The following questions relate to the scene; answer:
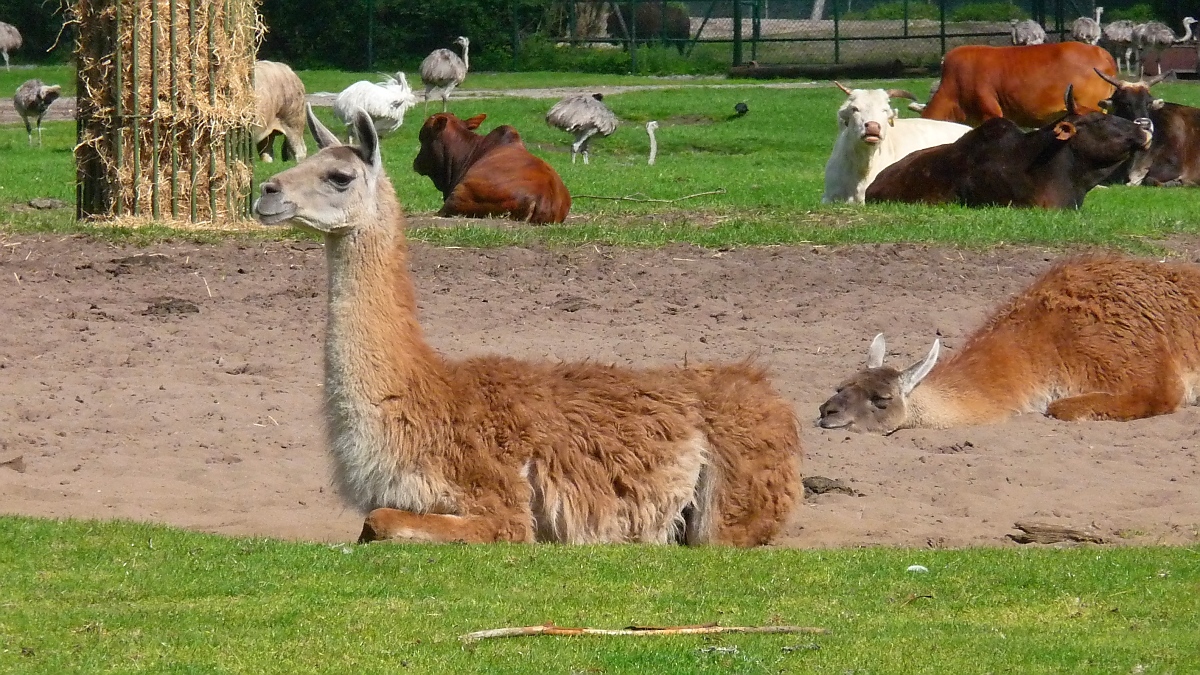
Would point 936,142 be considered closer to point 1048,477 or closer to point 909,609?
point 1048,477

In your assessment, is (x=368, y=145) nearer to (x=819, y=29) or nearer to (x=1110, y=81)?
(x=1110, y=81)

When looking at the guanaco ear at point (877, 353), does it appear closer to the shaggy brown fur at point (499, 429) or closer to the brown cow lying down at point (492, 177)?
the shaggy brown fur at point (499, 429)

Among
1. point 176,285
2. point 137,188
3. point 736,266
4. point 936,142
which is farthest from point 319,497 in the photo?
point 936,142

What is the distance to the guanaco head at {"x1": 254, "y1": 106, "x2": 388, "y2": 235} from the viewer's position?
6.73 metres

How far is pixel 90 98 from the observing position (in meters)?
15.0

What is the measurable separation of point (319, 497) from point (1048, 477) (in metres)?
3.71

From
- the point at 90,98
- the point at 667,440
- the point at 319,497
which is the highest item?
the point at 90,98

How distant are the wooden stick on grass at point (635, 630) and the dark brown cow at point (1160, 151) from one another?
60.7 feet

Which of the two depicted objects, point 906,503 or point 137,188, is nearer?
point 906,503

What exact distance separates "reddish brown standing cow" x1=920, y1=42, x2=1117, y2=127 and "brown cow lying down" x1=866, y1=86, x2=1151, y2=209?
24.0ft

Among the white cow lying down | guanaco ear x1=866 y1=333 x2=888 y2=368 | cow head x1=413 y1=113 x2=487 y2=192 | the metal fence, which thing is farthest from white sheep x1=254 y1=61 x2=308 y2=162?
the metal fence

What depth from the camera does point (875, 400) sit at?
392 inches

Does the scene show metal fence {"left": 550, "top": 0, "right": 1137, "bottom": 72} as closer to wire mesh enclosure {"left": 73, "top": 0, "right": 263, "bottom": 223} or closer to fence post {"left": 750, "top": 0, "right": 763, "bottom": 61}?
fence post {"left": 750, "top": 0, "right": 763, "bottom": 61}

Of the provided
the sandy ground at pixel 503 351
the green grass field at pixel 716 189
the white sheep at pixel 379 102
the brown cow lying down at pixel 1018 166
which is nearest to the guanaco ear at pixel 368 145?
the sandy ground at pixel 503 351
